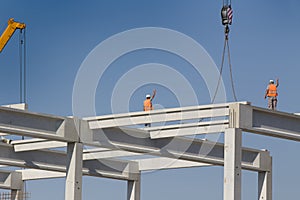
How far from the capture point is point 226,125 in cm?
3738

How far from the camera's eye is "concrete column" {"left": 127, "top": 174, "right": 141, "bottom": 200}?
4734 centimetres

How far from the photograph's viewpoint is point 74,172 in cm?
3959

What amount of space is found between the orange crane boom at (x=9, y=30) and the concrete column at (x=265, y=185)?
52.0ft

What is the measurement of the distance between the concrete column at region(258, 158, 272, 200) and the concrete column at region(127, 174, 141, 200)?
5807 millimetres

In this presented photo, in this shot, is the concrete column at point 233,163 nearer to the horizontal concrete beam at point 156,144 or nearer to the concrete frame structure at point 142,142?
the concrete frame structure at point 142,142

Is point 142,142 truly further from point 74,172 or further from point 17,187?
point 17,187

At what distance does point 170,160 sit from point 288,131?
7.76m

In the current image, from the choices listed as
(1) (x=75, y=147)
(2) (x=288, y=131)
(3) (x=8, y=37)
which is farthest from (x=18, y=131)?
(3) (x=8, y=37)

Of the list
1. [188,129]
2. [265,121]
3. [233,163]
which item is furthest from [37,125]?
[265,121]

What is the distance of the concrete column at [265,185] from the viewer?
43.6 m

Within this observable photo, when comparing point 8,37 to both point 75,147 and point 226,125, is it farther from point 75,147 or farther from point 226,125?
point 226,125

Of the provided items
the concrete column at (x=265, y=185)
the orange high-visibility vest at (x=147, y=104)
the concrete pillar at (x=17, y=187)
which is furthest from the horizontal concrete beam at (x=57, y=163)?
the concrete column at (x=265, y=185)

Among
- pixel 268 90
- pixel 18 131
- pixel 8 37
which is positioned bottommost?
pixel 18 131

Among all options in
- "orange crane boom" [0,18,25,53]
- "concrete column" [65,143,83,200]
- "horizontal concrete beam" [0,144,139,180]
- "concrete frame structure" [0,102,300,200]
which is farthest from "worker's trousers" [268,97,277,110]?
"orange crane boom" [0,18,25,53]
